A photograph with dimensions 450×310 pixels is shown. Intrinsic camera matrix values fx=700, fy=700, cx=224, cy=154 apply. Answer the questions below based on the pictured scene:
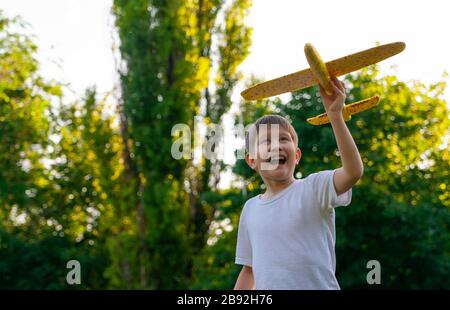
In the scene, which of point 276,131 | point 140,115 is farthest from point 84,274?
point 276,131

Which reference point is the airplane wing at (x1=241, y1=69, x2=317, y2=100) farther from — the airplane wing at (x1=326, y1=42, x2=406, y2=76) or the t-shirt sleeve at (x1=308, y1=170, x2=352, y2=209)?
the t-shirt sleeve at (x1=308, y1=170, x2=352, y2=209)

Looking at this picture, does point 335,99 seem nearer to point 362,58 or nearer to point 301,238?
A: point 362,58

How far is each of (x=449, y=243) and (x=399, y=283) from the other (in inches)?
48.5

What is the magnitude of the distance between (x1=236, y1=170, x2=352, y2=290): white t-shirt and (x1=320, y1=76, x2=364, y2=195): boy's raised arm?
108mm

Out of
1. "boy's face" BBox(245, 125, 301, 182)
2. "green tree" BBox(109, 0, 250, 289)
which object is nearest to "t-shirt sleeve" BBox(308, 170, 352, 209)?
"boy's face" BBox(245, 125, 301, 182)

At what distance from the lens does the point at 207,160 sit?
15.0m

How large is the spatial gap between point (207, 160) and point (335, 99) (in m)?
13.1

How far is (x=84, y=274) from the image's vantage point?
17422 millimetres

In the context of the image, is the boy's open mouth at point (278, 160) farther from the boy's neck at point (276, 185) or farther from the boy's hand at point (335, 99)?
the boy's hand at point (335, 99)

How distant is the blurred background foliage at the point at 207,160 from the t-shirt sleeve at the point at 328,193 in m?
11.1

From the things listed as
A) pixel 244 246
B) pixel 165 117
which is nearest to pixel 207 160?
pixel 165 117

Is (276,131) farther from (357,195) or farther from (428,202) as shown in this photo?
(428,202)

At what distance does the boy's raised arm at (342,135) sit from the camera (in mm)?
1941

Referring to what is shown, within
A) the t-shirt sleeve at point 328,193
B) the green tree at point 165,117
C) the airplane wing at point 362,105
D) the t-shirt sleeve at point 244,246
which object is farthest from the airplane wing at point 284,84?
the green tree at point 165,117
